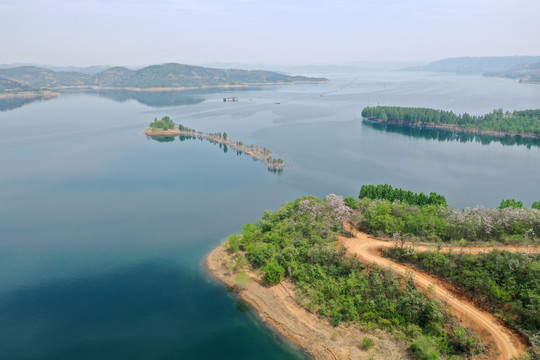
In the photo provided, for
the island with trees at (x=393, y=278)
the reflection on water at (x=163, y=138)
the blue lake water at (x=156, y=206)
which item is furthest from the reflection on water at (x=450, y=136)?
the reflection on water at (x=163, y=138)

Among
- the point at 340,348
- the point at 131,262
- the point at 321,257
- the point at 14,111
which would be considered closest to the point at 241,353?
the point at 340,348

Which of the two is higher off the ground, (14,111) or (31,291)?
(14,111)

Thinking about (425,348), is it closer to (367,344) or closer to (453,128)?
(367,344)

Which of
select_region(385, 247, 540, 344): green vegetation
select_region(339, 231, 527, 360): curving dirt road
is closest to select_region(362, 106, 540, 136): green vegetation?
select_region(339, 231, 527, 360): curving dirt road

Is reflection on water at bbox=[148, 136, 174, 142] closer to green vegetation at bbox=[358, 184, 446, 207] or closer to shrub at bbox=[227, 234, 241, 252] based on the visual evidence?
shrub at bbox=[227, 234, 241, 252]

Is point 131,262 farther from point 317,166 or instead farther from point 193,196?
point 317,166

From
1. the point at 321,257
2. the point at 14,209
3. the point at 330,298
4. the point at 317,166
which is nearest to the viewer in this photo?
the point at 330,298

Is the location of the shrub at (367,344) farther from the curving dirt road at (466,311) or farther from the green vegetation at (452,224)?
the green vegetation at (452,224)
